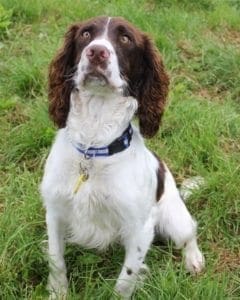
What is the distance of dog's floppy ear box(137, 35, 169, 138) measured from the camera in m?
3.29

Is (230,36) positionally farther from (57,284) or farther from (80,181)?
(57,284)

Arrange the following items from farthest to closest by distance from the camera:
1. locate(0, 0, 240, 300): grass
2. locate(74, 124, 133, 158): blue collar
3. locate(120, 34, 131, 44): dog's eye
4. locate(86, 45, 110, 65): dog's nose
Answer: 1. locate(0, 0, 240, 300): grass
2. locate(74, 124, 133, 158): blue collar
3. locate(120, 34, 131, 44): dog's eye
4. locate(86, 45, 110, 65): dog's nose

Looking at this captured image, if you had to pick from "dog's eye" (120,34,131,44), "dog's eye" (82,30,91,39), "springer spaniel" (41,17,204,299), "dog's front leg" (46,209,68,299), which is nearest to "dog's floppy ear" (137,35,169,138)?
"springer spaniel" (41,17,204,299)

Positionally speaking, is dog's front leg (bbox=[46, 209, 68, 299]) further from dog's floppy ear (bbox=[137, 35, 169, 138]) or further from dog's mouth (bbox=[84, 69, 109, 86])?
dog's mouth (bbox=[84, 69, 109, 86])

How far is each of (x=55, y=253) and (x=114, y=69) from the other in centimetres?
99

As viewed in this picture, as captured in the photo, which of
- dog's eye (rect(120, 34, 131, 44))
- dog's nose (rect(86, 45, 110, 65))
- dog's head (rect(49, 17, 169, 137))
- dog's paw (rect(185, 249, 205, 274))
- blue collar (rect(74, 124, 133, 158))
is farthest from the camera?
dog's paw (rect(185, 249, 205, 274))

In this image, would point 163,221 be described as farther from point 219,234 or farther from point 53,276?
point 53,276

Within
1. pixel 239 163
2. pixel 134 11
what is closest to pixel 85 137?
pixel 239 163

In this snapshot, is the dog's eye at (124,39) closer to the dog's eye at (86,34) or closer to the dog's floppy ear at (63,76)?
the dog's eye at (86,34)

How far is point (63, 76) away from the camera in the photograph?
3.27 metres

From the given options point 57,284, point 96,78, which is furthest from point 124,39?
point 57,284

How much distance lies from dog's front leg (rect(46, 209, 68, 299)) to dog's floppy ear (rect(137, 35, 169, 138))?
0.62m

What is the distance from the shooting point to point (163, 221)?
3744 mm

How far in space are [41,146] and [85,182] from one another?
47.2 inches
